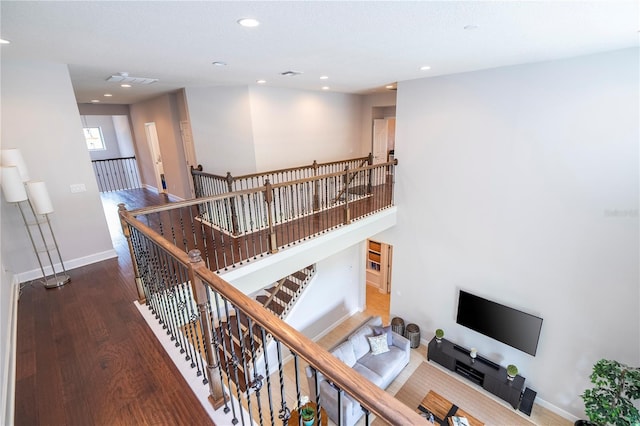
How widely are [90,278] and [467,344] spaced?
22.0 feet

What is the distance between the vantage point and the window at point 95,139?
11.6 m

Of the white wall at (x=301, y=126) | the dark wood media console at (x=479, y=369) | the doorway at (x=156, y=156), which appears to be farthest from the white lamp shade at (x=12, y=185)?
the dark wood media console at (x=479, y=369)

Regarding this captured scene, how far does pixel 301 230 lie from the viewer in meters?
5.14

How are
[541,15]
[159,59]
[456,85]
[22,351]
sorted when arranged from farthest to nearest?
[456,85], [159,59], [22,351], [541,15]

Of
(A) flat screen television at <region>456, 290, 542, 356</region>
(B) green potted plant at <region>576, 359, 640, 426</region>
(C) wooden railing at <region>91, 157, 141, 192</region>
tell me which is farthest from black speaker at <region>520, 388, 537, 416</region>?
(C) wooden railing at <region>91, 157, 141, 192</region>

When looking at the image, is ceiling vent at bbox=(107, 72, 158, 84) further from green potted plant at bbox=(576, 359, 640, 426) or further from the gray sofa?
green potted plant at bbox=(576, 359, 640, 426)

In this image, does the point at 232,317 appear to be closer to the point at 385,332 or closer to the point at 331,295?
the point at 331,295

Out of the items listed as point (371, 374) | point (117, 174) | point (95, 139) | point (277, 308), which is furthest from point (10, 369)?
point (95, 139)

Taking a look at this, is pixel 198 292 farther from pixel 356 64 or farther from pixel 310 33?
pixel 356 64

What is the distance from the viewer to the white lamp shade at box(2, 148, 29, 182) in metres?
3.26

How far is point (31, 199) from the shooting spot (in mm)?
3402

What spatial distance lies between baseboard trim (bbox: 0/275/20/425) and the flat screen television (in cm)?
611

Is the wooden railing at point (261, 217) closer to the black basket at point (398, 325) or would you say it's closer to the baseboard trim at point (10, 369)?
the baseboard trim at point (10, 369)

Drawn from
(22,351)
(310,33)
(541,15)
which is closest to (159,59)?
(310,33)
